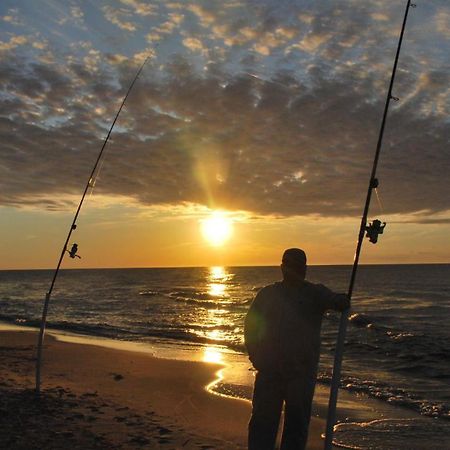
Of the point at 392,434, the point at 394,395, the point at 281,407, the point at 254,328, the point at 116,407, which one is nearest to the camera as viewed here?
the point at 281,407

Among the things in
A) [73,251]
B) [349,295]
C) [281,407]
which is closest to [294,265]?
[349,295]

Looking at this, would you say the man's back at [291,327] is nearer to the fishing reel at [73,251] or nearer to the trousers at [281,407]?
the trousers at [281,407]

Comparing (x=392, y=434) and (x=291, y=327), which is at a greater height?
(x=291, y=327)

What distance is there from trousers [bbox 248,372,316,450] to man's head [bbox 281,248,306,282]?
73cm

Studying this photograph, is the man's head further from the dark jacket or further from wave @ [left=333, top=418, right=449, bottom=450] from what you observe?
wave @ [left=333, top=418, right=449, bottom=450]

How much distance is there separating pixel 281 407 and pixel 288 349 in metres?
0.50

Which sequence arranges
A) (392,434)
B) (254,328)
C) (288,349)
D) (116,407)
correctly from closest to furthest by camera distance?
(288,349) < (254,328) < (392,434) < (116,407)

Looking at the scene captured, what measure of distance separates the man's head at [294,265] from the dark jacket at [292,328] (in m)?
0.07

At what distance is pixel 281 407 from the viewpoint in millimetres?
4004

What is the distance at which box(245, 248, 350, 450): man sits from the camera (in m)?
3.87

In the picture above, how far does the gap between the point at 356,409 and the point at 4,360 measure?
7.95m

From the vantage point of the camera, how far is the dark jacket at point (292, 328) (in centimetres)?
386

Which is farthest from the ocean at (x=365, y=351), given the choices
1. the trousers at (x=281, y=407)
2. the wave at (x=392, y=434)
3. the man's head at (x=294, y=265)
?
the man's head at (x=294, y=265)

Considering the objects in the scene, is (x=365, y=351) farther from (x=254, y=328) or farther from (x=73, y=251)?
(x=254, y=328)
